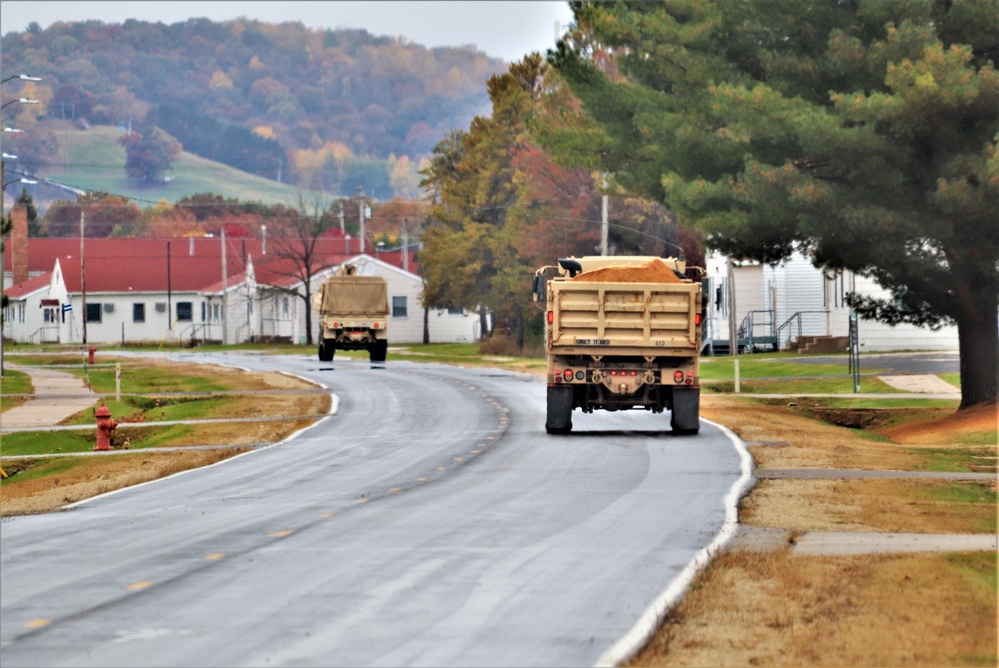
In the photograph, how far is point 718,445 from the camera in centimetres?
2473

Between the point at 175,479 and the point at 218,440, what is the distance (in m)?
7.81

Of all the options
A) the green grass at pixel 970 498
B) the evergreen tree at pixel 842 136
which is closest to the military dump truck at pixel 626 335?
the evergreen tree at pixel 842 136

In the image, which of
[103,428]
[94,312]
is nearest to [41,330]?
[94,312]

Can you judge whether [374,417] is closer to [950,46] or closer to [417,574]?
[950,46]

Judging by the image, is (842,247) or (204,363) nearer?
(842,247)

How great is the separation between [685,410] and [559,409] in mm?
2208

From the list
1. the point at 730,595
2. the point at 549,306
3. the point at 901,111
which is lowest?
the point at 730,595

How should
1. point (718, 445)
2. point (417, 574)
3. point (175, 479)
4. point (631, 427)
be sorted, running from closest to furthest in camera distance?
point (417, 574)
point (175, 479)
point (718, 445)
point (631, 427)

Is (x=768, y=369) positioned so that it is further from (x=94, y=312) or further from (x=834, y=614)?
(x=94, y=312)

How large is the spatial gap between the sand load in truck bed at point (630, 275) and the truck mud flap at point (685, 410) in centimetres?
196

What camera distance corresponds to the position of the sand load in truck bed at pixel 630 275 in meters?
26.1

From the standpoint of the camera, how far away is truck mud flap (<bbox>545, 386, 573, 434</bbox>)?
2647 cm

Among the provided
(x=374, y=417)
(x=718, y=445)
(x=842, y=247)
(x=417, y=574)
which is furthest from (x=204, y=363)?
(x=417, y=574)

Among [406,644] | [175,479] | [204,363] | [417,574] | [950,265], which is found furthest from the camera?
[204,363]
